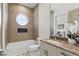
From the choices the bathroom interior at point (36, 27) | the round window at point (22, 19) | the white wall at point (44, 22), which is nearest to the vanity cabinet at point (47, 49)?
the bathroom interior at point (36, 27)

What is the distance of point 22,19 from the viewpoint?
1.83m

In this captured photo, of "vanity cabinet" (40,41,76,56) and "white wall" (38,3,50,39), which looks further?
"white wall" (38,3,50,39)

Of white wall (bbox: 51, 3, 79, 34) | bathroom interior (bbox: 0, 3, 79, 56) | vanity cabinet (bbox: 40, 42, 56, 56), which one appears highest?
white wall (bbox: 51, 3, 79, 34)

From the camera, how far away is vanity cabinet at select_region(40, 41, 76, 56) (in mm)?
1558

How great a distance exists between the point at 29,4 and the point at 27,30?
1.43ft

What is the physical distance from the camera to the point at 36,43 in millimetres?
1892

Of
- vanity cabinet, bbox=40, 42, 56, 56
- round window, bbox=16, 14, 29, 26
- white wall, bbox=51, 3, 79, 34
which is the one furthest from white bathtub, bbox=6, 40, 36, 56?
white wall, bbox=51, 3, 79, 34

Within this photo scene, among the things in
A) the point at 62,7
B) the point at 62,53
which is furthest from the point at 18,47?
the point at 62,7

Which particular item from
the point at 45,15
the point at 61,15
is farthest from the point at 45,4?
the point at 61,15

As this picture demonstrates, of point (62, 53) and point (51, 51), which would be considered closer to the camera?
point (62, 53)

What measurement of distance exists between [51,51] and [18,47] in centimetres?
56

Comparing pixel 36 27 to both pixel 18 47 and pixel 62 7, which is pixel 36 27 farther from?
pixel 62 7

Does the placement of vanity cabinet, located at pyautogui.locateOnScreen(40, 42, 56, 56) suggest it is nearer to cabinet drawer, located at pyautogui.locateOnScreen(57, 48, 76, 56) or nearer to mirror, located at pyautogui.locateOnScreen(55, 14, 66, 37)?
cabinet drawer, located at pyautogui.locateOnScreen(57, 48, 76, 56)

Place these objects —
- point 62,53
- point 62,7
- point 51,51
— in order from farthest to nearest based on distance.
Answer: point 62,7
point 51,51
point 62,53
